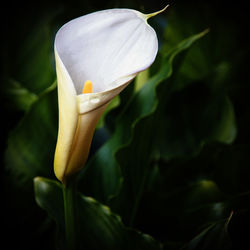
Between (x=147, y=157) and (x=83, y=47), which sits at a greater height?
(x=83, y=47)

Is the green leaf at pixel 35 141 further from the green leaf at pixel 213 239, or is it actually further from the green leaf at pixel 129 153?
the green leaf at pixel 213 239

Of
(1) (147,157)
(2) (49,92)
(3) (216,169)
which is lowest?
(3) (216,169)

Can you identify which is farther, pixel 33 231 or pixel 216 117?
pixel 216 117

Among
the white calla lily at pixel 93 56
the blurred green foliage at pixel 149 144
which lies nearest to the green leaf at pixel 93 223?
the blurred green foliage at pixel 149 144

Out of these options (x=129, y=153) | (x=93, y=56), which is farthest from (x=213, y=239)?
(x=93, y=56)

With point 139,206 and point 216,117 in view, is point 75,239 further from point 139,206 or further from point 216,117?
point 216,117

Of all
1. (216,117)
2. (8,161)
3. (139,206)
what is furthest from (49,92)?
(216,117)
